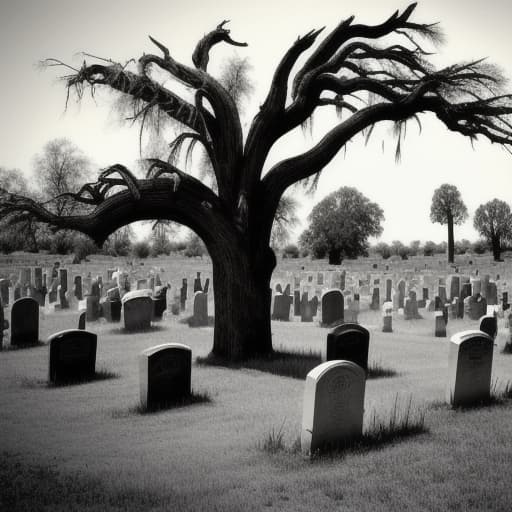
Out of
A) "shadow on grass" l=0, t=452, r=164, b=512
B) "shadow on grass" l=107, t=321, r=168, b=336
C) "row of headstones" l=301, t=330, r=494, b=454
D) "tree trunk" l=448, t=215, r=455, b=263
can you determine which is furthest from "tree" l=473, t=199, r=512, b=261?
"shadow on grass" l=0, t=452, r=164, b=512

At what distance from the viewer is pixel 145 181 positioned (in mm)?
10797

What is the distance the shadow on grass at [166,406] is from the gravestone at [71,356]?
7.15 ft

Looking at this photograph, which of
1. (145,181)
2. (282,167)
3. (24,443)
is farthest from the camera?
(282,167)

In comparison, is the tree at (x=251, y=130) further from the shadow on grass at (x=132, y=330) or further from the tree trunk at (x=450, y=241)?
the tree trunk at (x=450, y=241)

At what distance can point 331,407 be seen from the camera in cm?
644

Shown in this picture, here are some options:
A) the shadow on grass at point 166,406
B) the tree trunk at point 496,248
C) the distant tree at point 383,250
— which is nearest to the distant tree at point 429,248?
the distant tree at point 383,250

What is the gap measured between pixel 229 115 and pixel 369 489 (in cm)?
860

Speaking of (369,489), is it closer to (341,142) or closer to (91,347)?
(91,347)

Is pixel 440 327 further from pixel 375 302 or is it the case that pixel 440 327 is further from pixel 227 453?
pixel 227 453

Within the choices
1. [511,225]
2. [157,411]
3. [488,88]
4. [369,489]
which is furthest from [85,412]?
[511,225]

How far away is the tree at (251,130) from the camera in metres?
11.3

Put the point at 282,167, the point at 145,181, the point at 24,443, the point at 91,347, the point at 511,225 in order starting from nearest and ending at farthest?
the point at 24,443 < the point at 91,347 < the point at 145,181 < the point at 282,167 < the point at 511,225

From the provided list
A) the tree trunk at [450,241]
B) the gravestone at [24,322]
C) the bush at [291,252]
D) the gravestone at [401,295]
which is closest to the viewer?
the gravestone at [24,322]

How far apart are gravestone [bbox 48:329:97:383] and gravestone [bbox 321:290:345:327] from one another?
7.46 meters
